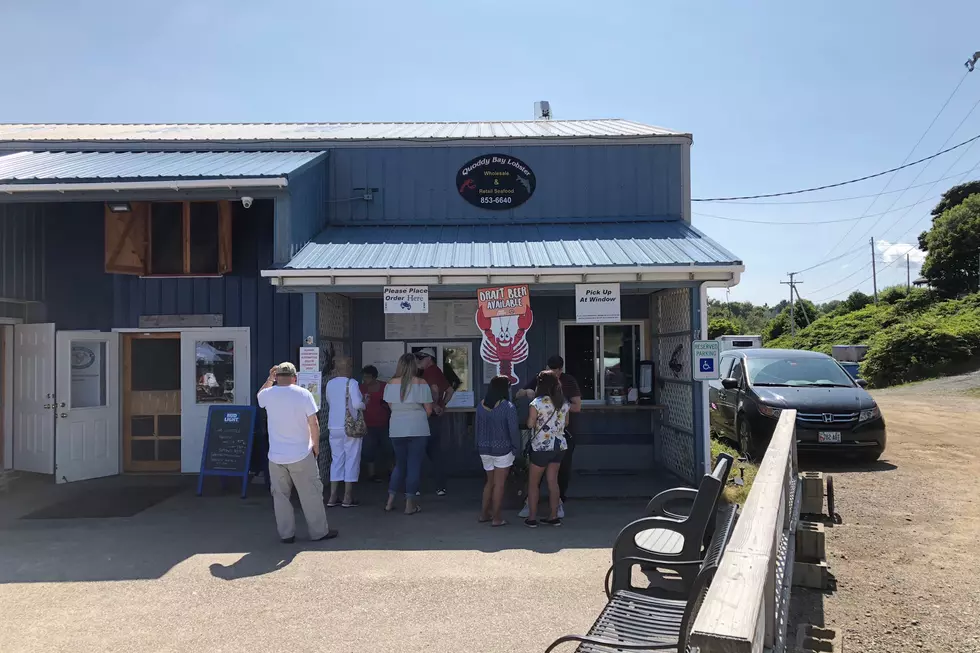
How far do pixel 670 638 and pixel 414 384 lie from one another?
186 inches

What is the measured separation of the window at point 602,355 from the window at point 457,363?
1418 millimetres

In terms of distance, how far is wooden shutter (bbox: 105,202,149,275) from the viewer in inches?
362

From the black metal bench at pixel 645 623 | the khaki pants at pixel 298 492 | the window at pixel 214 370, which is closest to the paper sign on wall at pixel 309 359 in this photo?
the khaki pants at pixel 298 492

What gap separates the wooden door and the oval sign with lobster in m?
4.74

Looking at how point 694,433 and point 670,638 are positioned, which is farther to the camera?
point 694,433

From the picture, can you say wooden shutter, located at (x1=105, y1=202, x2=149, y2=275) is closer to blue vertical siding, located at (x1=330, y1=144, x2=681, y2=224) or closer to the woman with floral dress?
blue vertical siding, located at (x1=330, y1=144, x2=681, y2=224)

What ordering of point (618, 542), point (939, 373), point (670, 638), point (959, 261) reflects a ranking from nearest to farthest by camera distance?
point (670, 638) → point (618, 542) → point (939, 373) → point (959, 261)

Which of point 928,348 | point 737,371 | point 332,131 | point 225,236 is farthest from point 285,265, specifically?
point 928,348

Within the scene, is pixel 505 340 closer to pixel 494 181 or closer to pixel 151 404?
pixel 494 181

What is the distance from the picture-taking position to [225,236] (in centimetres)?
948

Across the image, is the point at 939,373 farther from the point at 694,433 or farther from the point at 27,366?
the point at 27,366

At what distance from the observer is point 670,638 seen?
11.2ft

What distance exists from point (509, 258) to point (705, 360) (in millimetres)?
2603

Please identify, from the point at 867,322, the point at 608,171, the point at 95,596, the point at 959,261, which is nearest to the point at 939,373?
the point at 867,322
